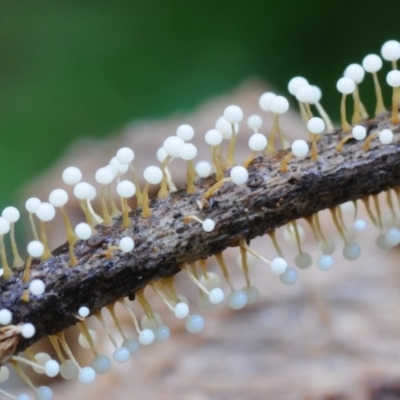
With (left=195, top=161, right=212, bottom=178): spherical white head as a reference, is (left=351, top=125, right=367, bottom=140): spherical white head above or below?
below

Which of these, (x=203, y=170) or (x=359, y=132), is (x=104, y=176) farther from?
(x=359, y=132)

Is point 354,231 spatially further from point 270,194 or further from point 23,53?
point 23,53

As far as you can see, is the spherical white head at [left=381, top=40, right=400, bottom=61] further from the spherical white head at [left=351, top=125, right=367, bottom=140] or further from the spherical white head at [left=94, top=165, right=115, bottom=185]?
the spherical white head at [left=94, top=165, right=115, bottom=185]

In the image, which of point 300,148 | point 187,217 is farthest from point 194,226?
point 300,148

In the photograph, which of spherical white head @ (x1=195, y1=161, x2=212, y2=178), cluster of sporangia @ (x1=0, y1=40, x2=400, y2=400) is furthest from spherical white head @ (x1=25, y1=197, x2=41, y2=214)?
spherical white head @ (x1=195, y1=161, x2=212, y2=178)

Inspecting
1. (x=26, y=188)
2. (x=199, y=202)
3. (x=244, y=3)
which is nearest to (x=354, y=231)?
(x=199, y=202)
